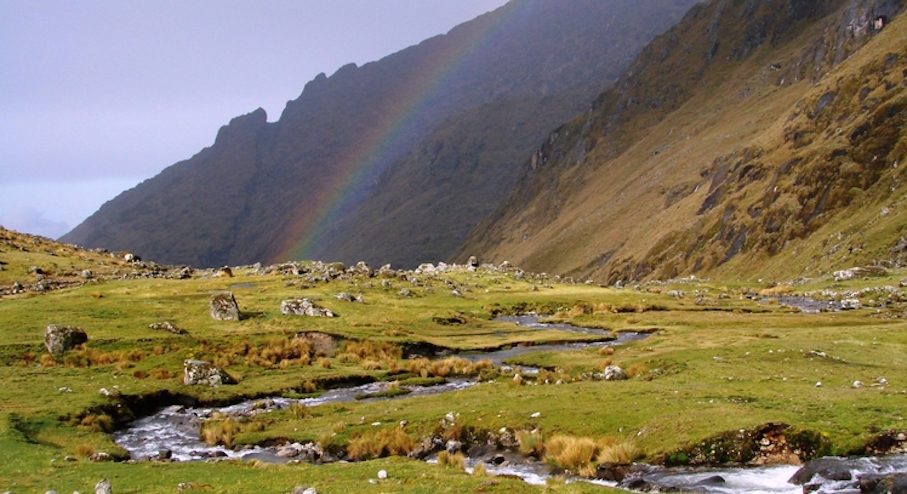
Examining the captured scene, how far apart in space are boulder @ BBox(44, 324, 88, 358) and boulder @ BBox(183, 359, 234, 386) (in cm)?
974

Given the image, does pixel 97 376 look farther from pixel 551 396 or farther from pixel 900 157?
pixel 900 157

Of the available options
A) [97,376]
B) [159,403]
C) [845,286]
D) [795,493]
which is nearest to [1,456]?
[159,403]

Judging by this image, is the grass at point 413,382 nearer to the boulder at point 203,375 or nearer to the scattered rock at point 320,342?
the scattered rock at point 320,342

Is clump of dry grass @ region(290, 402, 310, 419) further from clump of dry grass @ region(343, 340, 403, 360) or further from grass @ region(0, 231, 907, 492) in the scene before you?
clump of dry grass @ region(343, 340, 403, 360)

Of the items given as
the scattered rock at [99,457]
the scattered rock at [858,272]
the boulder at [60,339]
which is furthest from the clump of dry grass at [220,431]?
the scattered rock at [858,272]

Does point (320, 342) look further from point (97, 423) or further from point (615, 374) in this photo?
point (615, 374)

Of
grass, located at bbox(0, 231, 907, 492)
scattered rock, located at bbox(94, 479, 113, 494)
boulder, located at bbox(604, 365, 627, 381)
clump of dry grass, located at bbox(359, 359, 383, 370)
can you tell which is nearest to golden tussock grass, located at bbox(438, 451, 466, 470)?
grass, located at bbox(0, 231, 907, 492)

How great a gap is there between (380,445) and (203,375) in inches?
746

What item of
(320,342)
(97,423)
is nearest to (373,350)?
(320,342)

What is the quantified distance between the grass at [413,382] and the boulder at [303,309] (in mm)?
1968

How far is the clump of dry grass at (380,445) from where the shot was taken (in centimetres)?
2748

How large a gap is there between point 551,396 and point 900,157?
119 m

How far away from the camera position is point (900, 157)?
388ft

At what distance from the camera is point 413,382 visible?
44062mm
